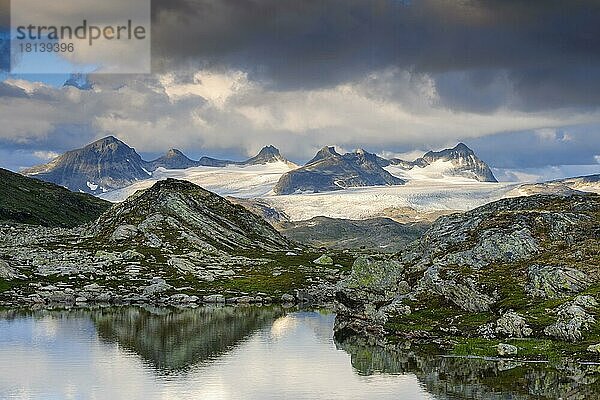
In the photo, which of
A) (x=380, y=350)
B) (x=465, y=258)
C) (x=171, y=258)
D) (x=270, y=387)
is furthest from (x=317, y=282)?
(x=270, y=387)

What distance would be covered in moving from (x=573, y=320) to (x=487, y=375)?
17025 millimetres

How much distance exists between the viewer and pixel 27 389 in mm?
76500

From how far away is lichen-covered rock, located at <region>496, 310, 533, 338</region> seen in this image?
9325 centimetres

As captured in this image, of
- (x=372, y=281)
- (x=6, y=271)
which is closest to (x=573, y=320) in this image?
(x=372, y=281)

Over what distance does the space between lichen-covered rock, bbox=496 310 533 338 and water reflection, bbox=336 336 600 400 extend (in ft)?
29.0

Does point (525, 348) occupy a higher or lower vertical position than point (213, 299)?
lower

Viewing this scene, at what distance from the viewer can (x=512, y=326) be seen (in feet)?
311

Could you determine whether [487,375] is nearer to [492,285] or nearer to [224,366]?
[224,366]

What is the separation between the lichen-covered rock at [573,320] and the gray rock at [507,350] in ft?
19.0

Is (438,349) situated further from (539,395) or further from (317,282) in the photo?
(317,282)

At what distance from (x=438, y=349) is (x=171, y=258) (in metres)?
Result: 108

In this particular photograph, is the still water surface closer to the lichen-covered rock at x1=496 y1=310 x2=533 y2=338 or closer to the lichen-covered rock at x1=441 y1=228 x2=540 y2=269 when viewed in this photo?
the lichen-covered rock at x1=496 y1=310 x2=533 y2=338

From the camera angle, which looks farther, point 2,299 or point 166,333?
point 2,299

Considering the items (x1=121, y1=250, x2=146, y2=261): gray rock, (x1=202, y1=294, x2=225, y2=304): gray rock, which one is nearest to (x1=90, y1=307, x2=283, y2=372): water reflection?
(x1=202, y1=294, x2=225, y2=304): gray rock
